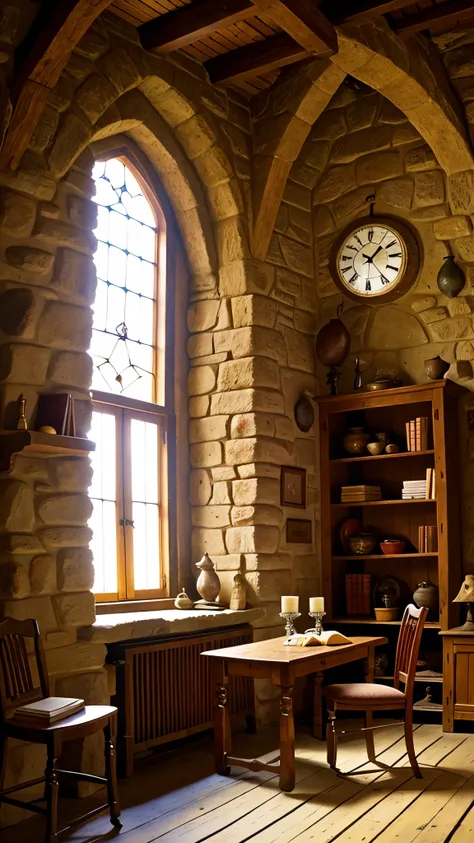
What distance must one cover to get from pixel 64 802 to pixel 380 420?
3.23 m

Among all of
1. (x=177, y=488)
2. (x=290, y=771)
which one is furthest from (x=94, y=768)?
(x=177, y=488)

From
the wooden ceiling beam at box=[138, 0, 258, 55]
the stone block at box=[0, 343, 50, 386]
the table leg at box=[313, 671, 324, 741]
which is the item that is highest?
the wooden ceiling beam at box=[138, 0, 258, 55]

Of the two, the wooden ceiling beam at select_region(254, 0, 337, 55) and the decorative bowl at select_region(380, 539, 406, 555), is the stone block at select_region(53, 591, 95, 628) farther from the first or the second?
the wooden ceiling beam at select_region(254, 0, 337, 55)

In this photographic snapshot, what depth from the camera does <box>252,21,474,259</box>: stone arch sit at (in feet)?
16.4

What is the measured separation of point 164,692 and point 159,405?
1.72m

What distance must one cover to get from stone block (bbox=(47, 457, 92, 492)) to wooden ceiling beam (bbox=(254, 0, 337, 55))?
7.87 feet

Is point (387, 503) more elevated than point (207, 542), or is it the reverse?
point (387, 503)

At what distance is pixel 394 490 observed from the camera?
18.7 feet

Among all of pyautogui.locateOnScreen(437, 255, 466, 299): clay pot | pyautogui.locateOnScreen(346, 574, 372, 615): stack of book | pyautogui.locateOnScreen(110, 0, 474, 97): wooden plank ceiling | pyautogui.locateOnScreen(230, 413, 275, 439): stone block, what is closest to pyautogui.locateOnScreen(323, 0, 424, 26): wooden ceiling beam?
pyautogui.locateOnScreen(110, 0, 474, 97): wooden plank ceiling

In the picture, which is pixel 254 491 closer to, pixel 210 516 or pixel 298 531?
pixel 210 516

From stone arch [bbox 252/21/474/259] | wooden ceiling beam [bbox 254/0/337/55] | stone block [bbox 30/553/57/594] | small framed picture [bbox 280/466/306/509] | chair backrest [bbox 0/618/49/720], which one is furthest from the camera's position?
small framed picture [bbox 280/466/306/509]

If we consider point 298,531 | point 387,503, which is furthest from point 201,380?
point 387,503

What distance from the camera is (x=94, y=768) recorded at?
3816mm

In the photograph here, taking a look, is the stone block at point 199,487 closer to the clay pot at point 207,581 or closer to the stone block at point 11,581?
the clay pot at point 207,581
